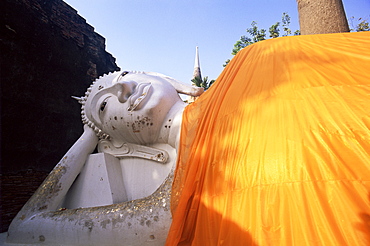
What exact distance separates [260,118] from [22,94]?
18.0 ft

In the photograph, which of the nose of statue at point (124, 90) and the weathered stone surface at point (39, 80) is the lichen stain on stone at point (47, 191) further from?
the weathered stone surface at point (39, 80)

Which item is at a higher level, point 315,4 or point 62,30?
point 62,30

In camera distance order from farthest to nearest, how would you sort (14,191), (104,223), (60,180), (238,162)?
(14,191) → (60,180) → (104,223) → (238,162)

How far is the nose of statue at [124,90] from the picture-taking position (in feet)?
6.39

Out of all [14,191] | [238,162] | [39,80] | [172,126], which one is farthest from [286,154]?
[39,80]

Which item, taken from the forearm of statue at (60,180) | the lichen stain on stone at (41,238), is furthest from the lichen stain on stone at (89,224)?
the forearm of statue at (60,180)

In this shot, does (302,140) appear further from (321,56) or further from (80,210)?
(80,210)

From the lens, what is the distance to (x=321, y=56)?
1.27 m

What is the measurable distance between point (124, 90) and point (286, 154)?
1414mm

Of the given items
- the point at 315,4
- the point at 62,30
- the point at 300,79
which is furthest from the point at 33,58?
the point at 300,79

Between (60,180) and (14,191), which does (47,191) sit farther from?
(14,191)

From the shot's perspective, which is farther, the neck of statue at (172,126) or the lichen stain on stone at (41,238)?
the neck of statue at (172,126)

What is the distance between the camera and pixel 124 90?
1.96 meters

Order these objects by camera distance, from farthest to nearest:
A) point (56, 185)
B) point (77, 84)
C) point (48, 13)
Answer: point (77, 84)
point (48, 13)
point (56, 185)
